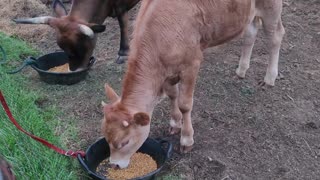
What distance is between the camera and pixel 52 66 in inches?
266

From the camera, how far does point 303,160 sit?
194 inches

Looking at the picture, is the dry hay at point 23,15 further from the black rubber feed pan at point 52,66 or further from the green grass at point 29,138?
the green grass at point 29,138

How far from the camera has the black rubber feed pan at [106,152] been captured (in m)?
4.61

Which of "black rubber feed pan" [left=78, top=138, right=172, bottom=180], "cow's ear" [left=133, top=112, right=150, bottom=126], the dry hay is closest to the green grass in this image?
"black rubber feed pan" [left=78, top=138, right=172, bottom=180]

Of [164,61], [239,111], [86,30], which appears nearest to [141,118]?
[164,61]

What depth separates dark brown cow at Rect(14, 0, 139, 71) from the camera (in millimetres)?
6211

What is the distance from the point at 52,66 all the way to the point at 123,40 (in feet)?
3.44

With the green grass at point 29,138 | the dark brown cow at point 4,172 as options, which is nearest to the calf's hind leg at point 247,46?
the green grass at point 29,138

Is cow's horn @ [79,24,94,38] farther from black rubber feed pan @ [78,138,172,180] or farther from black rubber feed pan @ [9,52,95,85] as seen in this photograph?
black rubber feed pan @ [78,138,172,180]

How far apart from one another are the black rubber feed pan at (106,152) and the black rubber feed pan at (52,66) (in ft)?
5.56

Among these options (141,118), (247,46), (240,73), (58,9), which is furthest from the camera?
(58,9)

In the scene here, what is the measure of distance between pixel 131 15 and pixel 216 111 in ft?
10.4

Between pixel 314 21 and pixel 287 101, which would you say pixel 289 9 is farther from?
pixel 287 101

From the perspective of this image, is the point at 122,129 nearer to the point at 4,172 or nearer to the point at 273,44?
the point at 4,172
